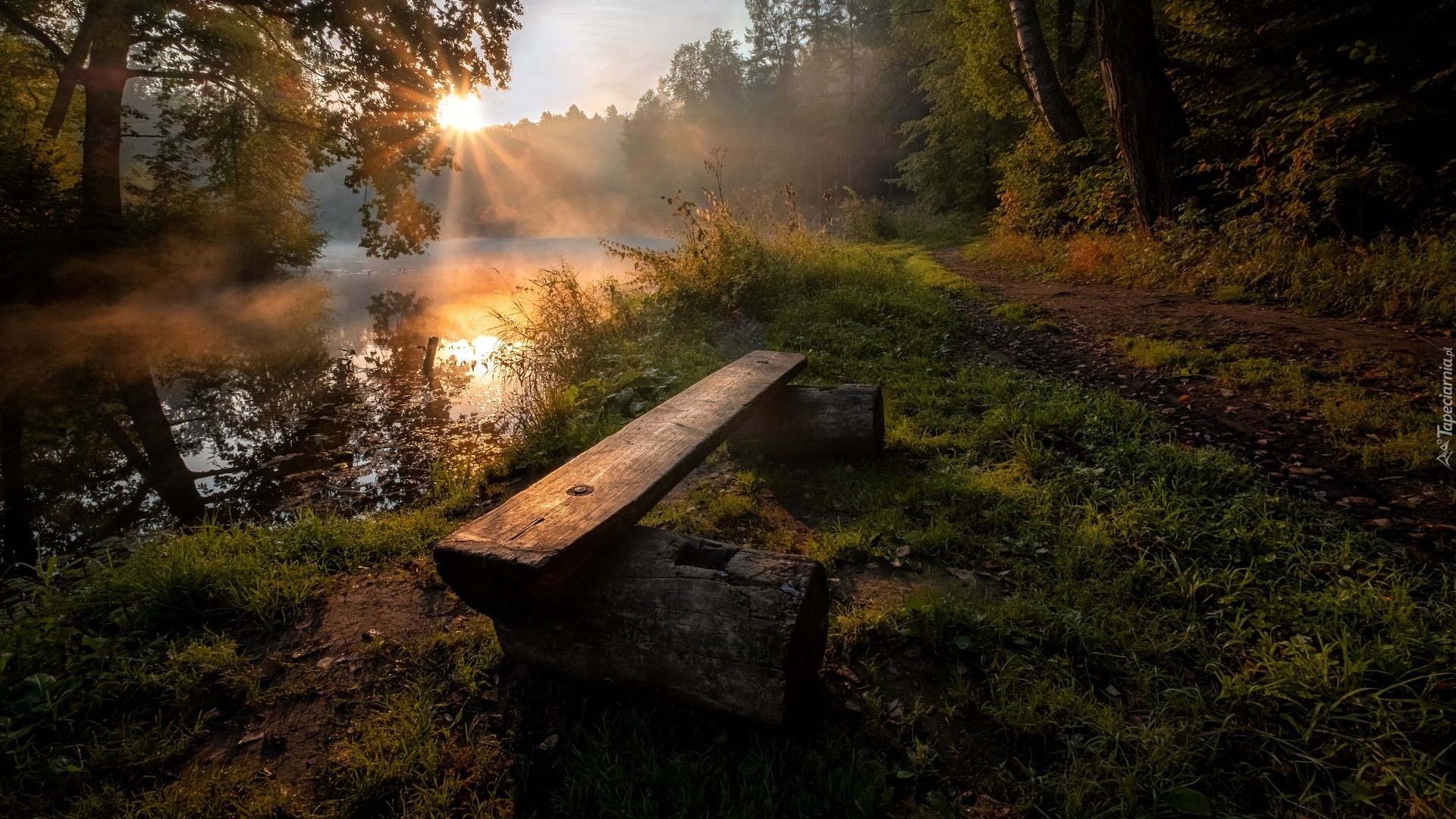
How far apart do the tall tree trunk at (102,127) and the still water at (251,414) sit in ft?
6.85

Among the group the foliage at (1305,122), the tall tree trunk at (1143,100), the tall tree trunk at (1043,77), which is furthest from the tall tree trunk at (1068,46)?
the tall tree trunk at (1143,100)

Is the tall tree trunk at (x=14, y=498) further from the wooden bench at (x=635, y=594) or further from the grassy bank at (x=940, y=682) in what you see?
the wooden bench at (x=635, y=594)

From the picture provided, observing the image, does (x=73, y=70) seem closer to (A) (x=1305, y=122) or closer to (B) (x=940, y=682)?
(B) (x=940, y=682)

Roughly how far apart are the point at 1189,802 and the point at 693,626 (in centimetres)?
137

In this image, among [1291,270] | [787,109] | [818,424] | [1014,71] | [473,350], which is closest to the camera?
[818,424]

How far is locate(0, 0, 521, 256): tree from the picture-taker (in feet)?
38.6

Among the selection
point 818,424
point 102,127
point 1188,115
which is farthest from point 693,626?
point 102,127

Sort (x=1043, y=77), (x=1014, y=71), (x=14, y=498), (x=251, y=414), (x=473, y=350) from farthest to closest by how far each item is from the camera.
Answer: (x=1014, y=71), (x=1043, y=77), (x=473, y=350), (x=251, y=414), (x=14, y=498)

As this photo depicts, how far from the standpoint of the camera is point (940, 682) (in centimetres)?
198

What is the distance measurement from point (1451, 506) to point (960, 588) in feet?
7.56

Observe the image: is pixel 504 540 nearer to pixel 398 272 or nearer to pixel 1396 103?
pixel 1396 103

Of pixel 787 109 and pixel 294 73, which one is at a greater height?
pixel 787 109

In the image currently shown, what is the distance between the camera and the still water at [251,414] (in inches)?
169

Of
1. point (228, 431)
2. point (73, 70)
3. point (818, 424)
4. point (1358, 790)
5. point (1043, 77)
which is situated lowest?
point (1358, 790)
